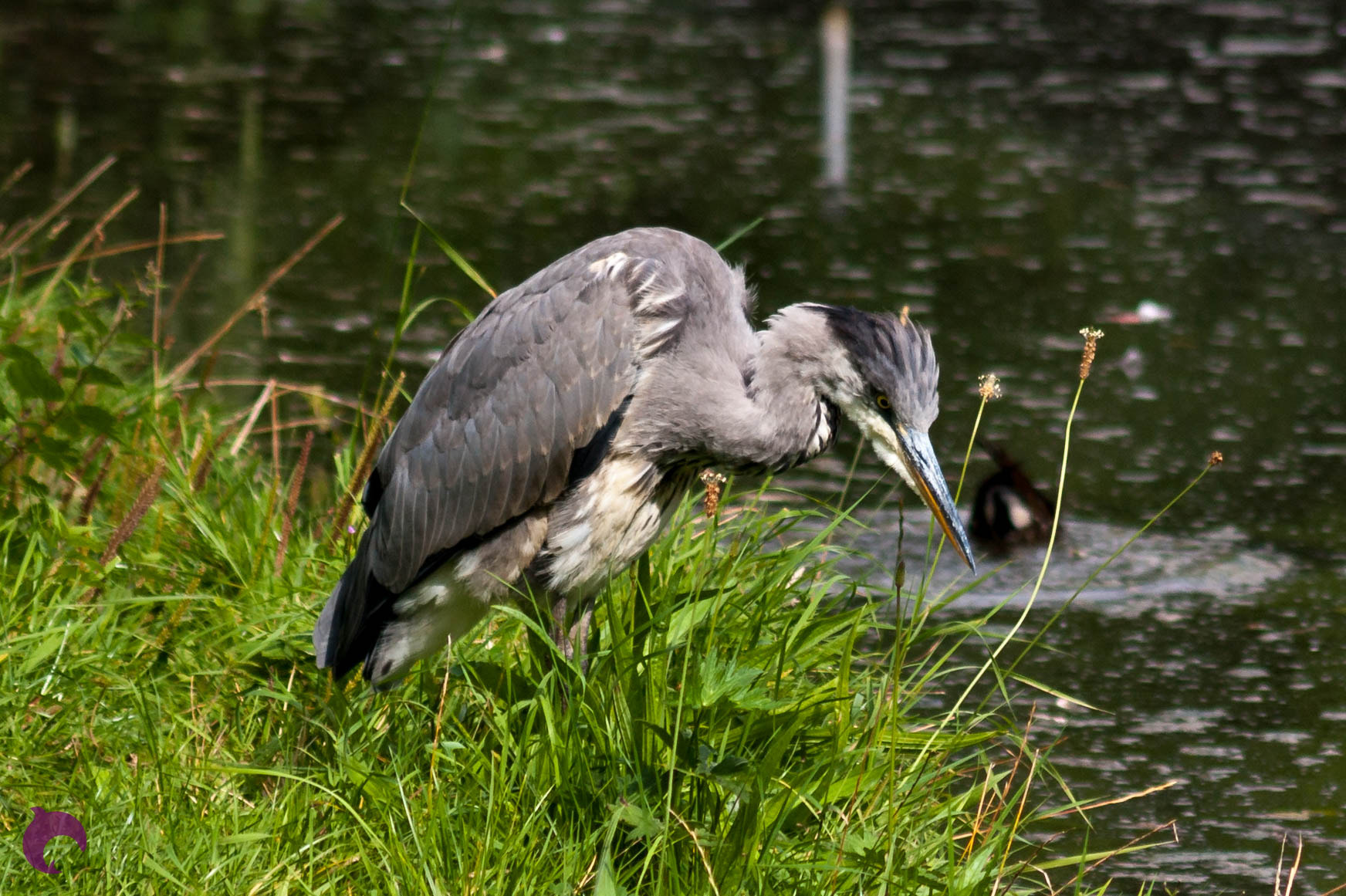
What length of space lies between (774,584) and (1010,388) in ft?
8.60

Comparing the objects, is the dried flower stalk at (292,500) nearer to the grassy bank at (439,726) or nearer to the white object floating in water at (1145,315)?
the grassy bank at (439,726)

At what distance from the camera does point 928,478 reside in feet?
10.5

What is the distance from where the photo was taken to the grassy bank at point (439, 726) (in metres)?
2.97

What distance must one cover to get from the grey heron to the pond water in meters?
0.45

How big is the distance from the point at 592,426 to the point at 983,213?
5.02m

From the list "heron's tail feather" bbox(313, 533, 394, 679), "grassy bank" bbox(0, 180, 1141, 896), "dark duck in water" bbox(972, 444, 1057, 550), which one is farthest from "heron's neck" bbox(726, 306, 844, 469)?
"dark duck in water" bbox(972, 444, 1057, 550)

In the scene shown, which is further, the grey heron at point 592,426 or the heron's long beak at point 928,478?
the grey heron at point 592,426

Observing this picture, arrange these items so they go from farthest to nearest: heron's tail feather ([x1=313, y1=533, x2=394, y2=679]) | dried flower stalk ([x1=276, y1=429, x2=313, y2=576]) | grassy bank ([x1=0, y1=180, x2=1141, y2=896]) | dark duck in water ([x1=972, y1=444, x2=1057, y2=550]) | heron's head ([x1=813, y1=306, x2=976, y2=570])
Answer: dark duck in water ([x1=972, y1=444, x2=1057, y2=550]) < dried flower stalk ([x1=276, y1=429, x2=313, y2=576]) < heron's tail feather ([x1=313, y1=533, x2=394, y2=679]) < heron's head ([x1=813, y1=306, x2=976, y2=570]) < grassy bank ([x1=0, y1=180, x2=1141, y2=896])

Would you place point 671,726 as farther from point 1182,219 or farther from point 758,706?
point 1182,219

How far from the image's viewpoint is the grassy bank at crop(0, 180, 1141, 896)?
2971 mm

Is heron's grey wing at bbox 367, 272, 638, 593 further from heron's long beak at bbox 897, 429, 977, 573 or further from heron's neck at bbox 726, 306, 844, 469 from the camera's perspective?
heron's long beak at bbox 897, 429, 977, 573

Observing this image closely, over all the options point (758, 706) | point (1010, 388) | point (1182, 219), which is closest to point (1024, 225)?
point (1182, 219)

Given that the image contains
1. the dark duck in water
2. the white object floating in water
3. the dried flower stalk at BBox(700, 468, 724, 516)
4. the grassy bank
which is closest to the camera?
the grassy bank

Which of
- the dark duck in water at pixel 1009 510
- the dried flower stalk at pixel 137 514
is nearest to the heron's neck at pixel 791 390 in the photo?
the dried flower stalk at pixel 137 514
